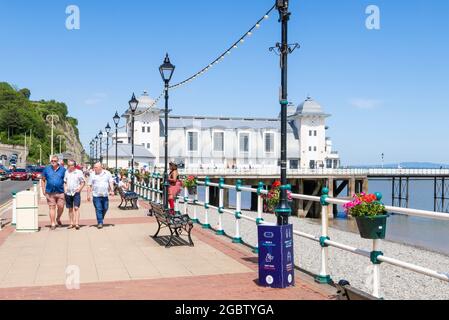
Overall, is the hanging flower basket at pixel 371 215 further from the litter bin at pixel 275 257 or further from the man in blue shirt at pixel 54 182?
the man in blue shirt at pixel 54 182

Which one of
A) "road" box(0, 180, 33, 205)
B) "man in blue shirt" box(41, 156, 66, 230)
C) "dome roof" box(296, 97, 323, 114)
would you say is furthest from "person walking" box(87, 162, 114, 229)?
"dome roof" box(296, 97, 323, 114)

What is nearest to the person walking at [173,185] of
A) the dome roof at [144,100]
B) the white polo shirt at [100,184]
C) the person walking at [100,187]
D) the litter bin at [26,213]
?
the person walking at [100,187]

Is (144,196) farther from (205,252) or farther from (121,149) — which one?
(121,149)

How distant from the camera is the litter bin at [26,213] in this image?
1290cm

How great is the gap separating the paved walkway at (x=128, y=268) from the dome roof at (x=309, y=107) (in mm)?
88251

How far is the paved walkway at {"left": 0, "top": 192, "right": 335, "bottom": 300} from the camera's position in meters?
6.68

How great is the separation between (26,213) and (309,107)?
90.0m

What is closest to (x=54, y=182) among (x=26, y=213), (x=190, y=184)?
(x=26, y=213)

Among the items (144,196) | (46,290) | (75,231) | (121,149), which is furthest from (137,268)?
(121,149)

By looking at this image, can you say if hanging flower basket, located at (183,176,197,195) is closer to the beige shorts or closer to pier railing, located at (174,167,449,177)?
the beige shorts

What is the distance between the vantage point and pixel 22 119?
446 ft

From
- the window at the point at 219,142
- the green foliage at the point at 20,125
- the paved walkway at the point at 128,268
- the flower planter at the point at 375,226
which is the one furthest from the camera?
the green foliage at the point at 20,125

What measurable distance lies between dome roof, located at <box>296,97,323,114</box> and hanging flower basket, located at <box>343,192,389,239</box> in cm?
9343
